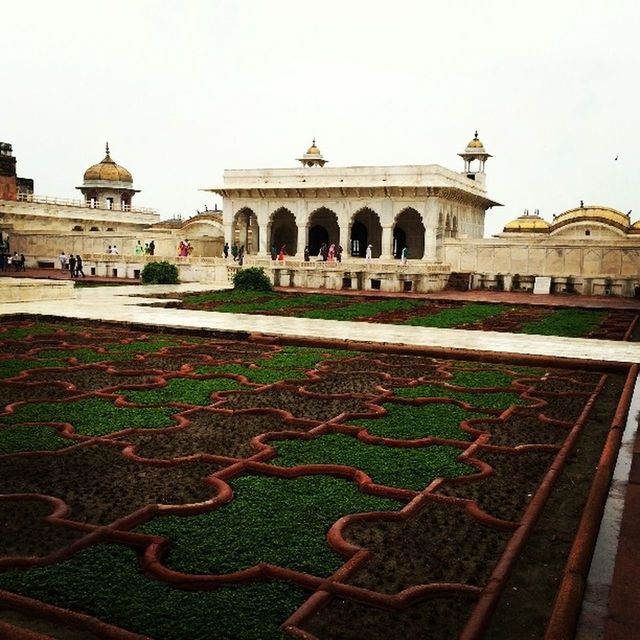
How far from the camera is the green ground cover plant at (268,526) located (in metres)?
2.21

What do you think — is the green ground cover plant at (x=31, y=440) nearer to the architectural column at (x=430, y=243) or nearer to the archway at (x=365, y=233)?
the architectural column at (x=430, y=243)

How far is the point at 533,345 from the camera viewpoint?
288 inches

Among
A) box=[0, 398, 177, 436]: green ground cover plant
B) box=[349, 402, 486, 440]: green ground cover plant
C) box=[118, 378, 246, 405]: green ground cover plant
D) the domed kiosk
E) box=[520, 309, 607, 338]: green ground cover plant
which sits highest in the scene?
the domed kiosk

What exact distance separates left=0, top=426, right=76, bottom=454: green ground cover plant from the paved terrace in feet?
8.06

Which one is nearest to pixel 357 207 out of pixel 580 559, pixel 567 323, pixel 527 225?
pixel 527 225

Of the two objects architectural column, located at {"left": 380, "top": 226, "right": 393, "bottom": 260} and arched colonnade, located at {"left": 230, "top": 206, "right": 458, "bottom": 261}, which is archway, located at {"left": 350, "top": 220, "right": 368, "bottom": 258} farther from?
architectural column, located at {"left": 380, "top": 226, "right": 393, "bottom": 260}

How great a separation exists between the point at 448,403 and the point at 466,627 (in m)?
Answer: 2.84

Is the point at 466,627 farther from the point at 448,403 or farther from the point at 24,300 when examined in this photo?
the point at 24,300

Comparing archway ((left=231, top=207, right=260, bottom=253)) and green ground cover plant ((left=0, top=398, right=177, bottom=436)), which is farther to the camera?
archway ((left=231, top=207, right=260, bottom=253))

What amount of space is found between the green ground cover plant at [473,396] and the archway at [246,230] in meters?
26.0

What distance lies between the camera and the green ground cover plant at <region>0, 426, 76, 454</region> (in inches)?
133

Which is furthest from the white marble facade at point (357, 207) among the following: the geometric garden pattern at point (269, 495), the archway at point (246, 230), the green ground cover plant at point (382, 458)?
the green ground cover plant at point (382, 458)

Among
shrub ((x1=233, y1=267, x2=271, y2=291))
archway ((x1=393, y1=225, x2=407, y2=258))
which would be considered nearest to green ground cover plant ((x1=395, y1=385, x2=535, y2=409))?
shrub ((x1=233, y1=267, x2=271, y2=291))

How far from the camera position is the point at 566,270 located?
66.7 feet
